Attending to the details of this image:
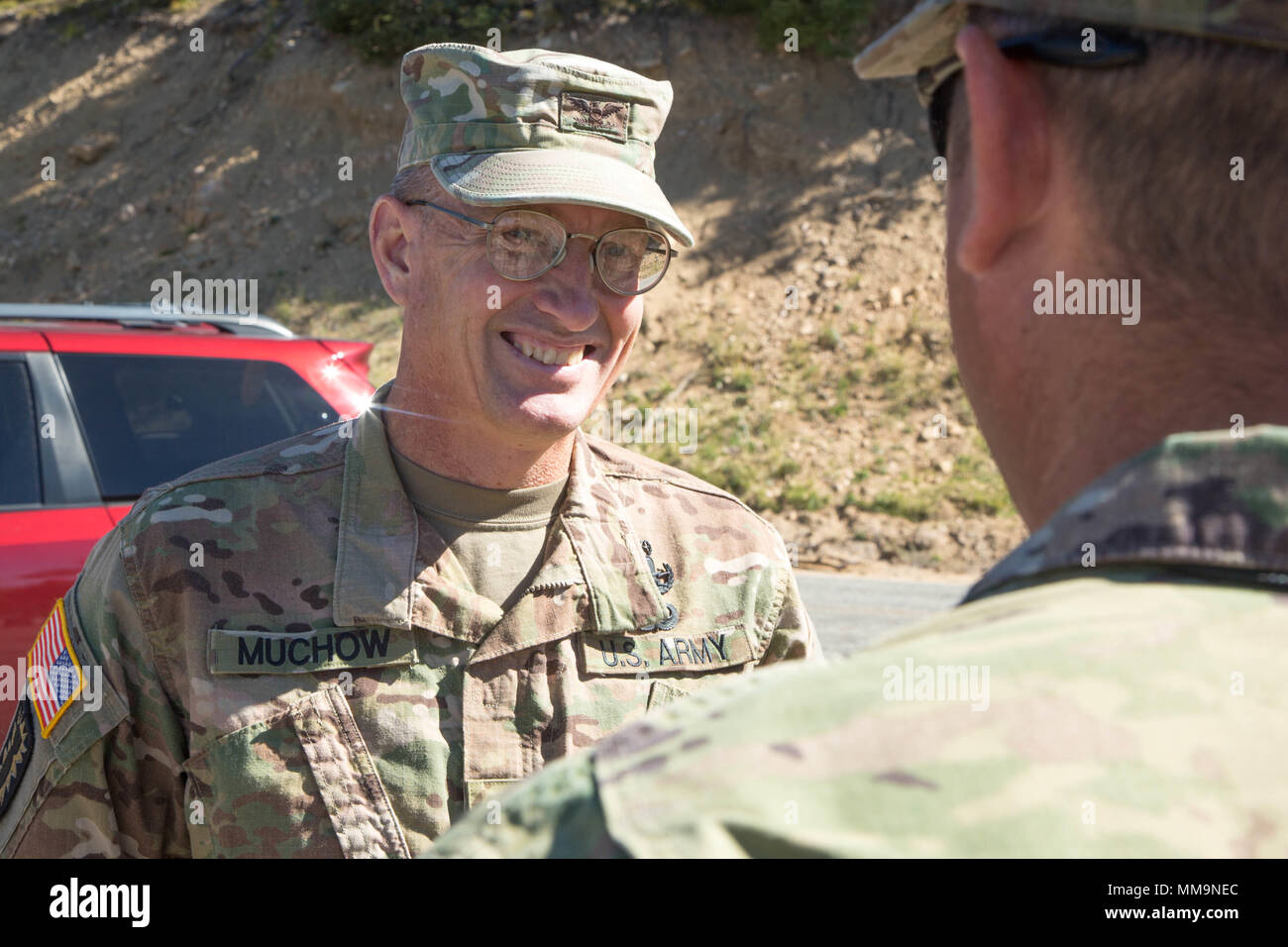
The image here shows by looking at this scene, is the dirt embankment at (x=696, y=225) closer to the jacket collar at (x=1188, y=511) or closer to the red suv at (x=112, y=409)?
the red suv at (x=112, y=409)

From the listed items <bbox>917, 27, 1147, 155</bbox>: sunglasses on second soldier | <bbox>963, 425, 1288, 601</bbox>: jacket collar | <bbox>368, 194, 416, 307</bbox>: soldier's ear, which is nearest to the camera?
<bbox>963, 425, 1288, 601</bbox>: jacket collar

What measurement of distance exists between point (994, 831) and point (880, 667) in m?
0.12

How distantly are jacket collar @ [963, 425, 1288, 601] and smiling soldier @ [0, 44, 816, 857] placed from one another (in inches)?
54.9

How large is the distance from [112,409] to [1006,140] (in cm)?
403

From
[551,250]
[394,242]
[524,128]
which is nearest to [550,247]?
[551,250]

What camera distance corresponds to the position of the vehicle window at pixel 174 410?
4244 mm

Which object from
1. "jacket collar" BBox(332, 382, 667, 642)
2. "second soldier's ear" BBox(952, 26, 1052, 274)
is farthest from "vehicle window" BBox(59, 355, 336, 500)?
"second soldier's ear" BBox(952, 26, 1052, 274)

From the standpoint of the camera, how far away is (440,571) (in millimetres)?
2143

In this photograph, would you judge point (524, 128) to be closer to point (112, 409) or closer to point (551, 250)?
point (551, 250)

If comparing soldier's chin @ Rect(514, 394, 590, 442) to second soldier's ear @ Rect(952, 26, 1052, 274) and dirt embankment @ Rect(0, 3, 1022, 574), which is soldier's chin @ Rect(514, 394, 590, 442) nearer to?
second soldier's ear @ Rect(952, 26, 1052, 274)

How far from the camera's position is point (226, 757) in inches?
76.2

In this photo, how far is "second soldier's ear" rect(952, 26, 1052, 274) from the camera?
957mm

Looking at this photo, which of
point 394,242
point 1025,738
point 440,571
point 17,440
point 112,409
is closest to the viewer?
point 1025,738

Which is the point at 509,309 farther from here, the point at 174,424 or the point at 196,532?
the point at 174,424
